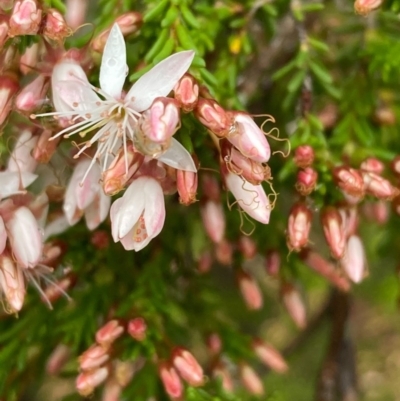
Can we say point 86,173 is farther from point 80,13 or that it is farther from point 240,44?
point 80,13

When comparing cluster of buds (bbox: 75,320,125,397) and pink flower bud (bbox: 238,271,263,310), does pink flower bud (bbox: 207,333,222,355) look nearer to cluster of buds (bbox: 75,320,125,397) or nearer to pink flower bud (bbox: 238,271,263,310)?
pink flower bud (bbox: 238,271,263,310)

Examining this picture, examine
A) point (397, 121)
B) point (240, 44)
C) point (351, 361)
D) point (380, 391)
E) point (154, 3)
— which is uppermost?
point (154, 3)

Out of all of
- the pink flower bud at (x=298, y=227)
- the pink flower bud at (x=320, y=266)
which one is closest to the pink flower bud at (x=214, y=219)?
the pink flower bud at (x=298, y=227)

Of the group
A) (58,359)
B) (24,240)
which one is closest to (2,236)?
(24,240)

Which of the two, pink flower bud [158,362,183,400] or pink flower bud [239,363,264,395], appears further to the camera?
pink flower bud [239,363,264,395]

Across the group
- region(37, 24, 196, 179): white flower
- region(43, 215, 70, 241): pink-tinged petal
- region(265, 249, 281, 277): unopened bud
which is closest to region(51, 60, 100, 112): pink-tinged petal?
region(37, 24, 196, 179): white flower

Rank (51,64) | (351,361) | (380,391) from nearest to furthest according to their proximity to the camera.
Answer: (51,64) < (351,361) < (380,391)

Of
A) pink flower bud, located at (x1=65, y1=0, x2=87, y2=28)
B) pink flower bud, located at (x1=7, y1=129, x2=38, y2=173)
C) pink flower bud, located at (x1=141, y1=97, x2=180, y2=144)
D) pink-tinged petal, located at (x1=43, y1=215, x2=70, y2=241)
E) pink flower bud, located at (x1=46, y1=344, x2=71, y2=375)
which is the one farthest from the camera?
pink flower bud, located at (x1=65, y1=0, x2=87, y2=28)

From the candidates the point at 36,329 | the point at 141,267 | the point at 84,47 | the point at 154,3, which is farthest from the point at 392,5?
the point at 36,329
